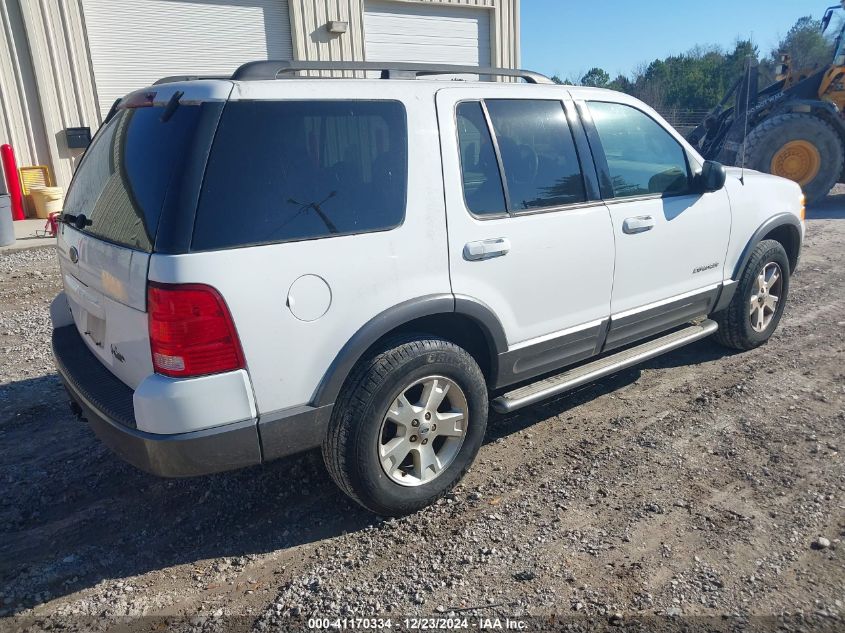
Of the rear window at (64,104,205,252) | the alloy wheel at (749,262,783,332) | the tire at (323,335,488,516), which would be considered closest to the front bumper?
the tire at (323,335,488,516)

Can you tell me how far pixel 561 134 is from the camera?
3785 mm

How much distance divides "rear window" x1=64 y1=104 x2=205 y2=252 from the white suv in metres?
0.01

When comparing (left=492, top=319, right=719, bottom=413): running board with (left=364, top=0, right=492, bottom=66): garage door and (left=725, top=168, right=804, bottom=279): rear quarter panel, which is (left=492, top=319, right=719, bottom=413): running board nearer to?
(left=725, top=168, right=804, bottom=279): rear quarter panel

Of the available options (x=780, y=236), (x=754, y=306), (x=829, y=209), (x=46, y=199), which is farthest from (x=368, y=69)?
(x=829, y=209)

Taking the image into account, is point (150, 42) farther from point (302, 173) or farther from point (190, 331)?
point (190, 331)

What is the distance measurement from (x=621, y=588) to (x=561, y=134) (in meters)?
2.40

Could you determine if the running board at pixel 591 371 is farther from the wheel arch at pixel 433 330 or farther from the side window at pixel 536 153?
the side window at pixel 536 153

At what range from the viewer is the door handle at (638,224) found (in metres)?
3.93

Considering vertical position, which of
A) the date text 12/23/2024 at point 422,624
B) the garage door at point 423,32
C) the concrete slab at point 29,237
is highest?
the garage door at point 423,32

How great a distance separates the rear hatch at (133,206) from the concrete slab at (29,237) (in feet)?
23.2

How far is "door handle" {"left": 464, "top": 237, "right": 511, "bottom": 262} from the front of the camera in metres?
3.23

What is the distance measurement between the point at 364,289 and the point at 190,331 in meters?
0.75

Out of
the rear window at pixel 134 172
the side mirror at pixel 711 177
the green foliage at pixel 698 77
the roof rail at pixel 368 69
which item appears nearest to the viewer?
the rear window at pixel 134 172

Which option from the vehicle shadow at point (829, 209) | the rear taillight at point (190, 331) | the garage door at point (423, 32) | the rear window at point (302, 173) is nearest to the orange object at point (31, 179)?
the garage door at point (423, 32)
